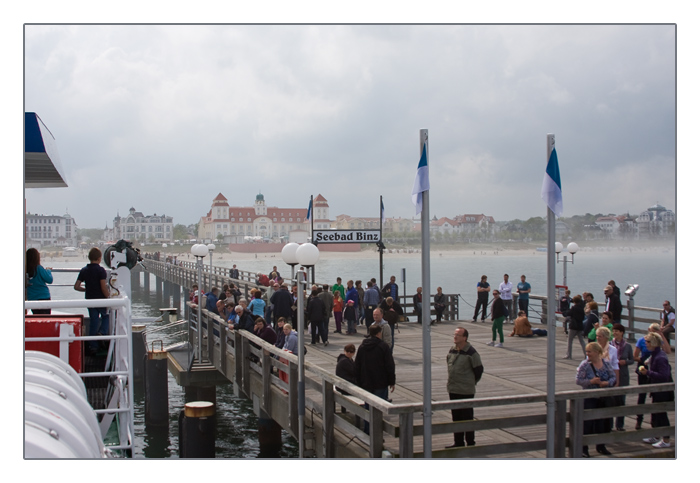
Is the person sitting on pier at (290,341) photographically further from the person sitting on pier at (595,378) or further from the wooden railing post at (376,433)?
the person sitting on pier at (595,378)

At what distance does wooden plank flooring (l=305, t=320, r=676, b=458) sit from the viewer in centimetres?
859

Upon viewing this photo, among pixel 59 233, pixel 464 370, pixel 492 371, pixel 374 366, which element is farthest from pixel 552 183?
pixel 59 233

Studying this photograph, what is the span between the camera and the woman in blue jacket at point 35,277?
26.3ft

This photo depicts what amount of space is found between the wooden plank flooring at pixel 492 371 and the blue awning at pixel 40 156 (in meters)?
5.27

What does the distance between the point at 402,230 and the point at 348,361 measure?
141 metres

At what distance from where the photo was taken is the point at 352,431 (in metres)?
8.14

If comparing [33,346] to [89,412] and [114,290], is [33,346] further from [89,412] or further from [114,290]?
[114,290]

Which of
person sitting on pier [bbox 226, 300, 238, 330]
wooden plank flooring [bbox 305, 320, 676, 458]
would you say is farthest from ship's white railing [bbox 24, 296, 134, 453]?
person sitting on pier [bbox 226, 300, 238, 330]

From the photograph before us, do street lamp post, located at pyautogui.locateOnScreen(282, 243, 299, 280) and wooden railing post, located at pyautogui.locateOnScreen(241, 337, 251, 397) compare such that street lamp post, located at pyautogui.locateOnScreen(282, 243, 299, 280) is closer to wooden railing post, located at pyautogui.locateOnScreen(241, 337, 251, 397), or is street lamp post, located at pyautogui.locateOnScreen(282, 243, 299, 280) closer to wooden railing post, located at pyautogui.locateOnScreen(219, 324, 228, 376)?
wooden railing post, located at pyautogui.locateOnScreen(241, 337, 251, 397)

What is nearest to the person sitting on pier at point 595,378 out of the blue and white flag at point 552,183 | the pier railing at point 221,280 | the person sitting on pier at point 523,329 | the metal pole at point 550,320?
the metal pole at point 550,320

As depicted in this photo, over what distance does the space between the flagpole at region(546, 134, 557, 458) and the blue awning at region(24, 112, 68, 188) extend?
548cm

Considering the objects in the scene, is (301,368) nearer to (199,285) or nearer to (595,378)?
(595,378)
